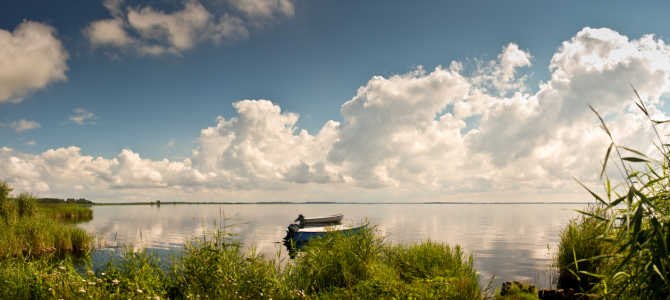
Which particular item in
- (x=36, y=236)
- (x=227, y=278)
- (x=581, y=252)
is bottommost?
(x=36, y=236)

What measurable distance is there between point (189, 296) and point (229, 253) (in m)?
1.86

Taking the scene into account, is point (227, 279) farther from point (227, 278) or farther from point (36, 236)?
point (36, 236)

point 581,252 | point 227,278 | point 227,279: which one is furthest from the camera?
point 581,252

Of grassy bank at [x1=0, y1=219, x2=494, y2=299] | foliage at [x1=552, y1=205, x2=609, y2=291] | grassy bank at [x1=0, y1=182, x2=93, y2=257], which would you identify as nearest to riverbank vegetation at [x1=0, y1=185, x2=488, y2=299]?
grassy bank at [x1=0, y1=219, x2=494, y2=299]

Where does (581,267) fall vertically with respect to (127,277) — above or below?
below

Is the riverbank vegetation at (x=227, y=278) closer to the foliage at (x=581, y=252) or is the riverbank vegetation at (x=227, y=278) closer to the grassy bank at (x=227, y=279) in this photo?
the grassy bank at (x=227, y=279)

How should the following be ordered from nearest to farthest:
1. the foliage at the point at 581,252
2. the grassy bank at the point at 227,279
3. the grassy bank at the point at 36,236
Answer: the grassy bank at the point at 227,279, the foliage at the point at 581,252, the grassy bank at the point at 36,236

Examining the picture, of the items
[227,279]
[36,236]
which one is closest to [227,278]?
[227,279]

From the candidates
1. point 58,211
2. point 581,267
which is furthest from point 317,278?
point 58,211

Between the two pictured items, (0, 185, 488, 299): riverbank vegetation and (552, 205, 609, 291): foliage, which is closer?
(0, 185, 488, 299): riverbank vegetation

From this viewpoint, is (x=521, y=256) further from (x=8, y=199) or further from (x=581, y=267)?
(x=8, y=199)

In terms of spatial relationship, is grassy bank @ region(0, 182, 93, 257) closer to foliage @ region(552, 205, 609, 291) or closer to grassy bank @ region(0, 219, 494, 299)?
grassy bank @ region(0, 219, 494, 299)

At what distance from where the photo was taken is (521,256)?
25875 mm

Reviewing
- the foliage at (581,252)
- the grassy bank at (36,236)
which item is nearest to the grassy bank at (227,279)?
the foliage at (581,252)
